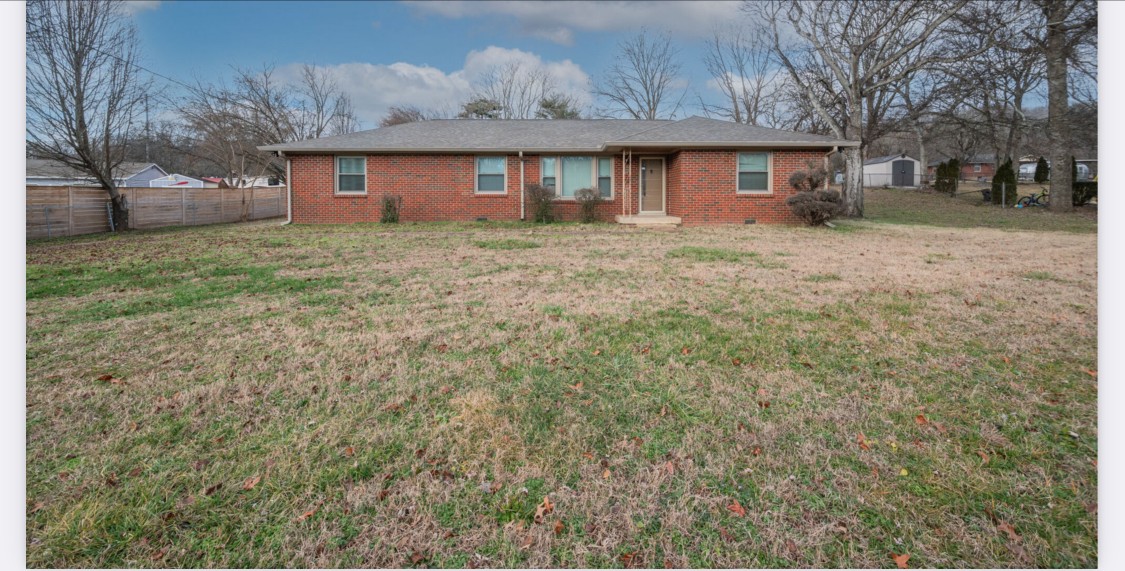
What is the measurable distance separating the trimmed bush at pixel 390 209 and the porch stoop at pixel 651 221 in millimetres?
6137

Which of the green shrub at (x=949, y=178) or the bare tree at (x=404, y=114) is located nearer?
the green shrub at (x=949, y=178)

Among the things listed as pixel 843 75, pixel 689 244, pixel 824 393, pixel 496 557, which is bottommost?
pixel 496 557

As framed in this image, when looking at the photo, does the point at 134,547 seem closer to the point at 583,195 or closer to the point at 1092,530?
the point at 1092,530

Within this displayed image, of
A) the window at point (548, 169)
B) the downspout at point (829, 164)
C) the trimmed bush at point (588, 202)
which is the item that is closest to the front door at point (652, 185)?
the trimmed bush at point (588, 202)

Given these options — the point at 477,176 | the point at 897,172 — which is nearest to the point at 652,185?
the point at 477,176

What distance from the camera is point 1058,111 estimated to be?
749 inches

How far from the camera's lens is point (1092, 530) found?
2062 mm

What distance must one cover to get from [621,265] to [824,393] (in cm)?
485

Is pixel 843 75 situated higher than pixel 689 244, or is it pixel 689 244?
pixel 843 75

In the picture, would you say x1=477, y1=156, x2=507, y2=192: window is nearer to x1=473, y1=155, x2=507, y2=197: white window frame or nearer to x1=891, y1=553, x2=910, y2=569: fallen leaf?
x1=473, y1=155, x2=507, y2=197: white window frame

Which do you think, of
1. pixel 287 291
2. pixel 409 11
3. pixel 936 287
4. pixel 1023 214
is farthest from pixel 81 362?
pixel 1023 214

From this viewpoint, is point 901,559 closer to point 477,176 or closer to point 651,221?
point 651,221

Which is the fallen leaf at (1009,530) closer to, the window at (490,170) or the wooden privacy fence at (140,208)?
the window at (490,170)

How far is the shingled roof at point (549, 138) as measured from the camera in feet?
48.2
